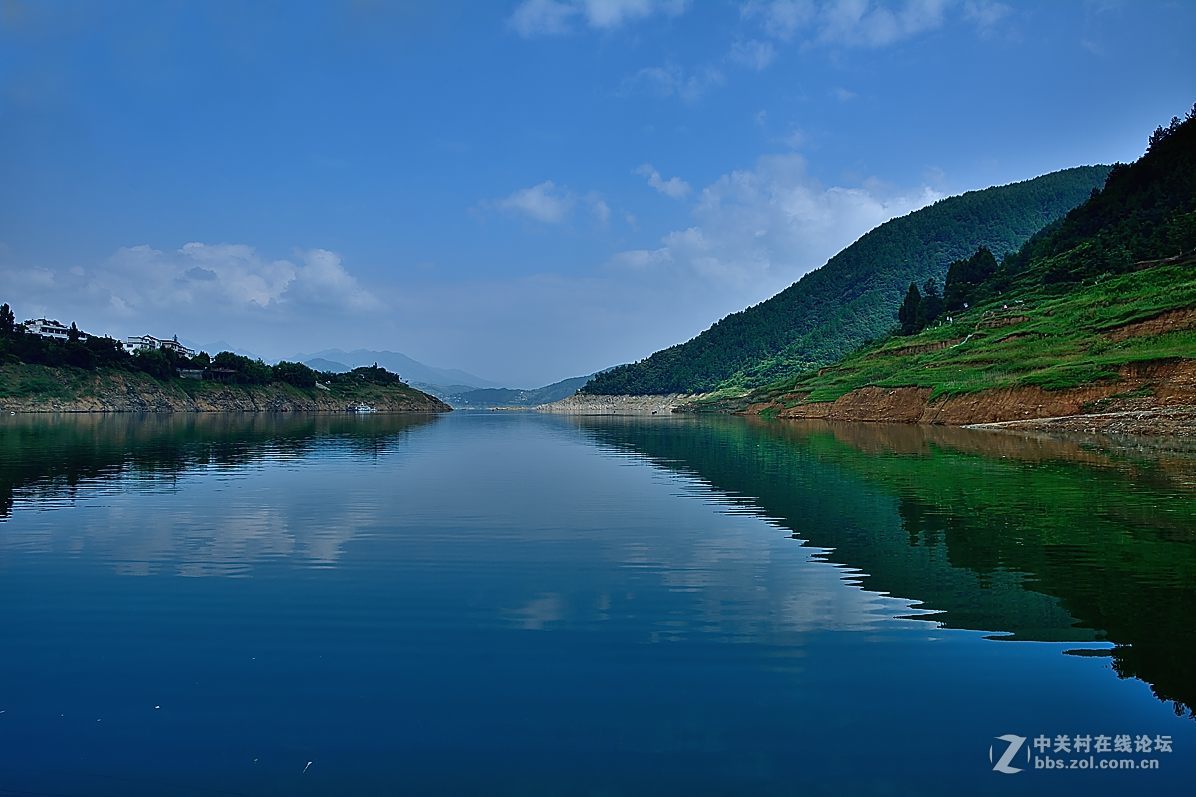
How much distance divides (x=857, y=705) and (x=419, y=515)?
21.3 metres

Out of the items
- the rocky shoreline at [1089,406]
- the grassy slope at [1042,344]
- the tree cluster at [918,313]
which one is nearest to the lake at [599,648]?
the rocky shoreline at [1089,406]

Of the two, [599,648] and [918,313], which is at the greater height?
[918,313]

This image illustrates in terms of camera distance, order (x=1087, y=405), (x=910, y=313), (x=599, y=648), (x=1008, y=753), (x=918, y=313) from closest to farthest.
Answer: (x=1008, y=753) → (x=599, y=648) → (x=1087, y=405) → (x=918, y=313) → (x=910, y=313)

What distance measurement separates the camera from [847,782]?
8.73 m

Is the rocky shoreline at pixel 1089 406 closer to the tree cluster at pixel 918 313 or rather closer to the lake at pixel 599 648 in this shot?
the lake at pixel 599 648

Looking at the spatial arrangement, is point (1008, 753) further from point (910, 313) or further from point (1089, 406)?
point (910, 313)

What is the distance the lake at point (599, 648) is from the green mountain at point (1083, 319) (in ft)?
180

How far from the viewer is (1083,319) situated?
100500 mm

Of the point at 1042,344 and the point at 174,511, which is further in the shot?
the point at 1042,344

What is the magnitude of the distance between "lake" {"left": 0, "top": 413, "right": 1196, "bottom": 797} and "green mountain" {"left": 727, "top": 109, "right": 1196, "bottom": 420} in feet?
180

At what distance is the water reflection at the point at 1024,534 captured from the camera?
1450 centimetres

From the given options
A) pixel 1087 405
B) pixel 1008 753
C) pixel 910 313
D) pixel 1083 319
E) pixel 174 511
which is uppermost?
pixel 910 313

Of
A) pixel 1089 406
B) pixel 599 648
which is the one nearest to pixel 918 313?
pixel 1089 406

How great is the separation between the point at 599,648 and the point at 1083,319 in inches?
4310
